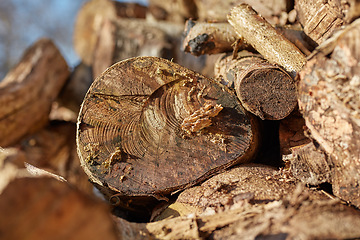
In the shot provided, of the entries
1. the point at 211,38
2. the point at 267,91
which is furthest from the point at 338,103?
the point at 211,38

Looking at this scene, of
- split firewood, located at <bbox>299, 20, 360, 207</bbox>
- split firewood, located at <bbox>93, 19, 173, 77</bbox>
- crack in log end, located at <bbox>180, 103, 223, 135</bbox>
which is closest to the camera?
split firewood, located at <bbox>299, 20, 360, 207</bbox>

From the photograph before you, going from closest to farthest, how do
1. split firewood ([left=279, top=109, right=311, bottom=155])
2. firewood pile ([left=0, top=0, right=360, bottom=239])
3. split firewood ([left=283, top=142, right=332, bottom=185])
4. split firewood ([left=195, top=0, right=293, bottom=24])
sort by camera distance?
firewood pile ([left=0, top=0, right=360, bottom=239]) < split firewood ([left=283, top=142, right=332, bottom=185]) < split firewood ([left=279, top=109, right=311, bottom=155]) < split firewood ([left=195, top=0, right=293, bottom=24])

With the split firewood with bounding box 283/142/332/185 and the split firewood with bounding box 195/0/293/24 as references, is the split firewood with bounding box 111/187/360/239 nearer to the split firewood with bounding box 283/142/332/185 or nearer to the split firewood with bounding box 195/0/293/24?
the split firewood with bounding box 283/142/332/185

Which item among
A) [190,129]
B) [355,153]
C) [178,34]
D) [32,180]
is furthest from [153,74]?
[178,34]

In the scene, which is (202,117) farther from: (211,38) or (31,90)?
(31,90)

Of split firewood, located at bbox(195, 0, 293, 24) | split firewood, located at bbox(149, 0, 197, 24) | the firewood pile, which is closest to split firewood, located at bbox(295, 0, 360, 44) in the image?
the firewood pile

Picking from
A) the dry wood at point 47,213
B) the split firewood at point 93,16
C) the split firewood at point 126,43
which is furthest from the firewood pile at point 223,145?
the split firewood at point 93,16

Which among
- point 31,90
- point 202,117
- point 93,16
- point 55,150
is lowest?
point 55,150
